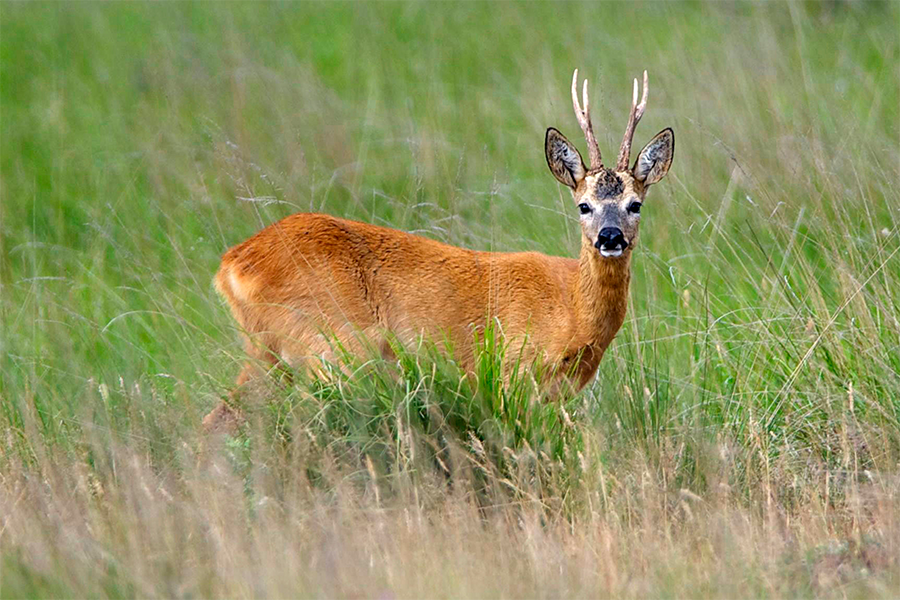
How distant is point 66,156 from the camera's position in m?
9.41

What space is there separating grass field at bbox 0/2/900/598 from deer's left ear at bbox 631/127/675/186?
26 centimetres

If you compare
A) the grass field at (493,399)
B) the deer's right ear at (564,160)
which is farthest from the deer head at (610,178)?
the grass field at (493,399)

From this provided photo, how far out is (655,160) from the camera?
564 centimetres

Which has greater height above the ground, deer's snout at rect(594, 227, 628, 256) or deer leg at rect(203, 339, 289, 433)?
deer's snout at rect(594, 227, 628, 256)

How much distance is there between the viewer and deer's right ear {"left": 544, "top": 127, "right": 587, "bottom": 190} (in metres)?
5.64

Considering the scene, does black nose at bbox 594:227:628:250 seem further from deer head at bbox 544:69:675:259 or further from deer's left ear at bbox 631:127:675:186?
deer's left ear at bbox 631:127:675:186

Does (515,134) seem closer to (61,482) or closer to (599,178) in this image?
(599,178)

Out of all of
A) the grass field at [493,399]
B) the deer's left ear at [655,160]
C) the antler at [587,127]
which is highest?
the antler at [587,127]

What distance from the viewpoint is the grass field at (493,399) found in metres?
3.84

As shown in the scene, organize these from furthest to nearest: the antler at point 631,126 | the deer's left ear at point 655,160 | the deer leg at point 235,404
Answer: the deer's left ear at point 655,160 < the antler at point 631,126 < the deer leg at point 235,404

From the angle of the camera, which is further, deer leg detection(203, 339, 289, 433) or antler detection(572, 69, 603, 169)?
antler detection(572, 69, 603, 169)

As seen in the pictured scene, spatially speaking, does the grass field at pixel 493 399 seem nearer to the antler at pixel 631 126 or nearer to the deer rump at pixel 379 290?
the deer rump at pixel 379 290

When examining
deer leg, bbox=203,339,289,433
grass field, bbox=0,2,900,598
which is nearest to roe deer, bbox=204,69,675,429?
grass field, bbox=0,2,900,598

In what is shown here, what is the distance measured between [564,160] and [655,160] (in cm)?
37
